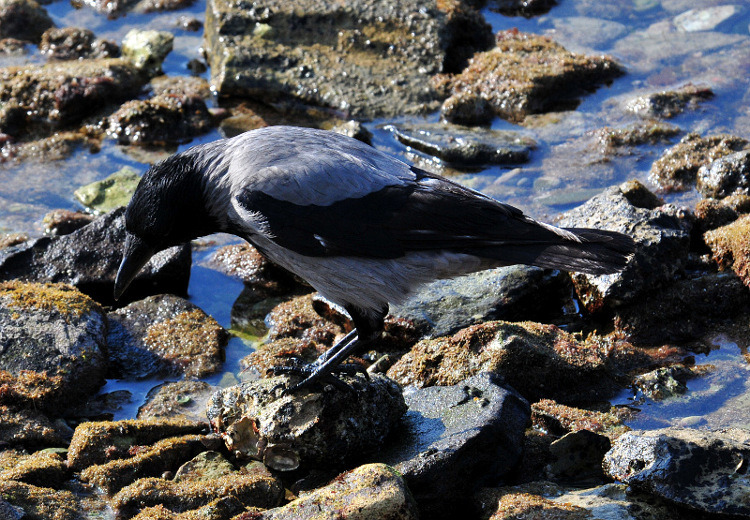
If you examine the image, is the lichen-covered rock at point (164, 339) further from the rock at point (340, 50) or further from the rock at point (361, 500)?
the rock at point (340, 50)

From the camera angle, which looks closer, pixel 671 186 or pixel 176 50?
pixel 671 186

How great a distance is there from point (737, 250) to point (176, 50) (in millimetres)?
7741

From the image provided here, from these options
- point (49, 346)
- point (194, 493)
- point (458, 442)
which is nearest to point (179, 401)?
point (49, 346)

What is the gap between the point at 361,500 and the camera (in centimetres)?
398

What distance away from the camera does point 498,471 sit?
4.60 meters

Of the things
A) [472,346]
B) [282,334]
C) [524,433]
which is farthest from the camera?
[282,334]

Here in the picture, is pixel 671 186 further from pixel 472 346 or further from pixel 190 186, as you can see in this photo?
pixel 190 186

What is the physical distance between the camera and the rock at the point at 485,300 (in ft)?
20.7

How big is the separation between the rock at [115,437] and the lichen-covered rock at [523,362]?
1548 mm

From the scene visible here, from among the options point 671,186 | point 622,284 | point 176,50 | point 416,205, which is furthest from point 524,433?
point 176,50

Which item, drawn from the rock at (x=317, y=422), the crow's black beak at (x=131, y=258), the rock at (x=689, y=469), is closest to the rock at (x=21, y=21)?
the crow's black beak at (x=131, y=258)

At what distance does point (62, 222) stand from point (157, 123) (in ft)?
6.37

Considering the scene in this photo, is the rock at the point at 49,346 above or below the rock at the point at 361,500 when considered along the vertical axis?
below

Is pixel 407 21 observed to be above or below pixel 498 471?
above
